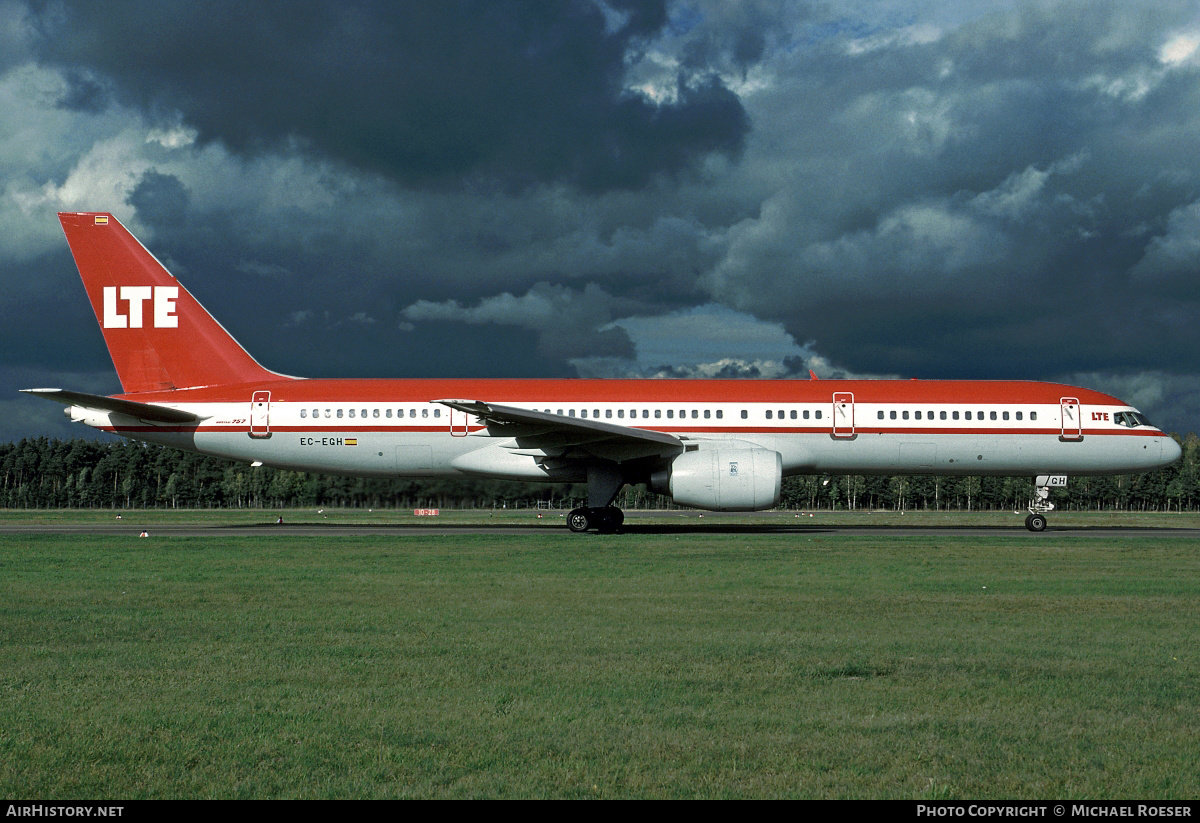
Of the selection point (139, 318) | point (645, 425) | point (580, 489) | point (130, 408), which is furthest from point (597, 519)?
point (580, 489)

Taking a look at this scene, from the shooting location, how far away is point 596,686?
22.5ft

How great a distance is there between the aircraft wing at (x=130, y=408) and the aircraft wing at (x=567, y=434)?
8284 millimetres

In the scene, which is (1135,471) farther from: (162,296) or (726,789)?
(162,296)

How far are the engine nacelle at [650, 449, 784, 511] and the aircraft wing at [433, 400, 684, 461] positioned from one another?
0.90 metres

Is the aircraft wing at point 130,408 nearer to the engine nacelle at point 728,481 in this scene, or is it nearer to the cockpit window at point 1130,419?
the engine nacelle at point 728,481

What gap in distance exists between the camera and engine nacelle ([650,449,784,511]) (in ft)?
77.4

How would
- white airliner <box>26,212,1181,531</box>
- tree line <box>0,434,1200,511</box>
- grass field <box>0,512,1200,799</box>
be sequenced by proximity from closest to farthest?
grass field <box>0,512,1200,799</box>, white airliner <box>26,212,1181,531</box>, tree line <box>0,434,1200,511</box>

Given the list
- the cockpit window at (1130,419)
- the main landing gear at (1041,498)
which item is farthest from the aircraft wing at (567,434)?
the cockpit window at (1130,419)

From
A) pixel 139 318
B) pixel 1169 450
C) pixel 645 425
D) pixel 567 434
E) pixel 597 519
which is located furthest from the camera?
pixel 139 318

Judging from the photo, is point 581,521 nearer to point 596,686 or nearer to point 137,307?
point 137,307

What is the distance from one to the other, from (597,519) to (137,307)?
50.0ft

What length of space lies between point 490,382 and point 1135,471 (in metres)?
18.6

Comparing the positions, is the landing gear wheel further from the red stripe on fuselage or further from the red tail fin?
the red tail fin

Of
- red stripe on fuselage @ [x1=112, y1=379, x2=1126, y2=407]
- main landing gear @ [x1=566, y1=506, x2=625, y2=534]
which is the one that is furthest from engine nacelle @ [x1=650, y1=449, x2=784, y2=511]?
red stripe on fuselage @ [x1=112, y1=379, x2=1126, y2=407]
